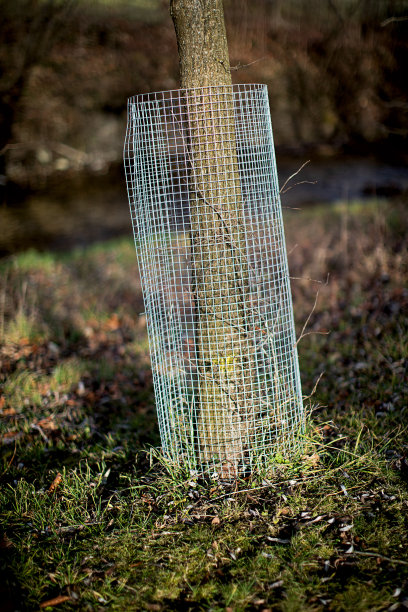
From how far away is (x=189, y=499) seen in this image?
291 centimetres

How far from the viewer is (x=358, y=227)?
29.7ft

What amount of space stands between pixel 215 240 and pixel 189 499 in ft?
5.18

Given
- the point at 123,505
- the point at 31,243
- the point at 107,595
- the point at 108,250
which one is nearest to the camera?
the point at 107,595

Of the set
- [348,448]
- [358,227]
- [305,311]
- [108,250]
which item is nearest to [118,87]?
[108,250]

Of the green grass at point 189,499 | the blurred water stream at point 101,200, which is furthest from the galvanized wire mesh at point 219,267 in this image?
the blurred water stream at point 101,200

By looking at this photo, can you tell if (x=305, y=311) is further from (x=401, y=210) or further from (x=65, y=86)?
(x=65, y=86)

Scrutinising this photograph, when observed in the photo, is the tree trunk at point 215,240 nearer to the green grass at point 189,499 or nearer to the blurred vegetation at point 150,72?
the green grass at point 189,499

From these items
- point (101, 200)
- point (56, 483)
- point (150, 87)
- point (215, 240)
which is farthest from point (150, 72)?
point (56, 483)

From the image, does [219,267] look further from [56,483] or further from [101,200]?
[101,200]

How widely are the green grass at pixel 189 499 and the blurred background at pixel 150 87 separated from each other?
30.9 feet

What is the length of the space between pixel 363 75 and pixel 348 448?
55.9 ft

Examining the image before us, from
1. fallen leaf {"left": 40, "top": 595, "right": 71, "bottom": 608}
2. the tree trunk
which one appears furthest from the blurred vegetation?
fallen leaf {"left": 40, "top": 595, "right": 71, "bottom": 608}

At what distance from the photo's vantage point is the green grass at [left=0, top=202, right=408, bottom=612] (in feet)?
7.70

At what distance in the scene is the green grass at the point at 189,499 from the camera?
7.70 feet
